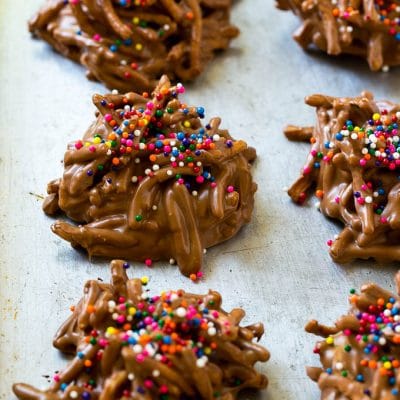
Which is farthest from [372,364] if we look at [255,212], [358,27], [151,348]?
[358,27]

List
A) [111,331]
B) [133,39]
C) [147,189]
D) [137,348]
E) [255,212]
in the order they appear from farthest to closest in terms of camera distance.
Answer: [133,39], [255,212], [147,189], [111,331], [137,348]

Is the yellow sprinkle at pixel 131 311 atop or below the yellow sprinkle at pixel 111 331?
atop

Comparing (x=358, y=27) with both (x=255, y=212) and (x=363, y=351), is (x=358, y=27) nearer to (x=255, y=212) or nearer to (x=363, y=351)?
(x=255, y=212)

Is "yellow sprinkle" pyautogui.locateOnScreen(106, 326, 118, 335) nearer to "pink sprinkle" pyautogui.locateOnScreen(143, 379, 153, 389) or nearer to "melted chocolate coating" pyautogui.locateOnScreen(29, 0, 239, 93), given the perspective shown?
"pink sprinkle" pyautogui.locateOnScreen(143, 379, 153, 389)

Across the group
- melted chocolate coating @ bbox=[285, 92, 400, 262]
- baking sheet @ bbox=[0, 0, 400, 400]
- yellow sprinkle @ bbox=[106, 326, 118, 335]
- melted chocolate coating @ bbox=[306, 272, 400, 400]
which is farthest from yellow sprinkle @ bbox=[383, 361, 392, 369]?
yellow sprinkle @ bbox=[106, 326, 118, 335]

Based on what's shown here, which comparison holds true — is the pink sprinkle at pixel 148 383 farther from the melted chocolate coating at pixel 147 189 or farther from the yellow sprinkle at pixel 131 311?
the melted chocolate coating at pixel 147 189

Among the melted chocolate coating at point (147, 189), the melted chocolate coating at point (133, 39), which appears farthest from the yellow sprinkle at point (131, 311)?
the melted chocolate coating at point (133, 39)

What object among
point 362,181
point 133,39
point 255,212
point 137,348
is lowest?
point 255,212
